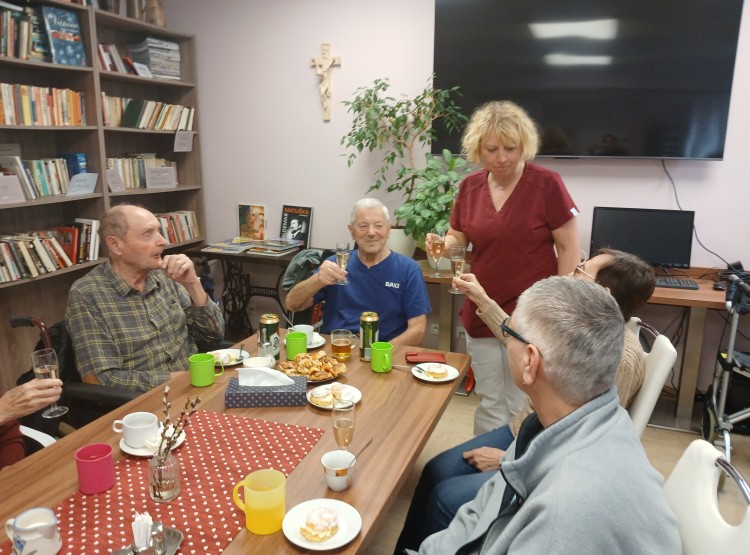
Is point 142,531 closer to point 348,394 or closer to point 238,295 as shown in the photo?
point 348,394

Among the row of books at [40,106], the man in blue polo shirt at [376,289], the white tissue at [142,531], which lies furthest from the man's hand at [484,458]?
the row of books at [40,106]

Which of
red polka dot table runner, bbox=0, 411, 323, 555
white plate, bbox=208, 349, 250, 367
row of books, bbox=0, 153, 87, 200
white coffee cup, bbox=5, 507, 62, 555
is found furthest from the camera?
row of books, bbox=0, 153, 87, 200

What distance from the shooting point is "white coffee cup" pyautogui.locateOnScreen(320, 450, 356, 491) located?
4.27 feet

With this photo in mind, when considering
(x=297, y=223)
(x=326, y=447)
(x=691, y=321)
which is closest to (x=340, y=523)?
(x=326, y=447)

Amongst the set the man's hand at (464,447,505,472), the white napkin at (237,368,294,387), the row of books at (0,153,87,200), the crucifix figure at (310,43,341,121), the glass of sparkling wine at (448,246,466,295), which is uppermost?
the crucifix figure at (310,43,341,121)

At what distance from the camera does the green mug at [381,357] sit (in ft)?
Result: 6.55

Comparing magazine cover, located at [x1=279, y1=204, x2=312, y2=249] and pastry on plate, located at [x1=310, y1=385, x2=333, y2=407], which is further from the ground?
magazine cover, located at [x1=279, y1=204, x2=312, y2=249]

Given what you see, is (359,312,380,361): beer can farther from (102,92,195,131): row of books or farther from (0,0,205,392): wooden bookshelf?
(102,92,195,131): row of books

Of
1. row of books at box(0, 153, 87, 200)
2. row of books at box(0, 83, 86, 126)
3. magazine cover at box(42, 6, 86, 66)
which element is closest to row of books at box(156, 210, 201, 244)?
row of books at box(0, 153, 87, 200)

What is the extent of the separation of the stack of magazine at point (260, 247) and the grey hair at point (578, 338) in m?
3.25

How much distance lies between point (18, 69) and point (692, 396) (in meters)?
4.59

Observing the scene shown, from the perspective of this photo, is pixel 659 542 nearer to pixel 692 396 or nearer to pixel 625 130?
pixel 692 396

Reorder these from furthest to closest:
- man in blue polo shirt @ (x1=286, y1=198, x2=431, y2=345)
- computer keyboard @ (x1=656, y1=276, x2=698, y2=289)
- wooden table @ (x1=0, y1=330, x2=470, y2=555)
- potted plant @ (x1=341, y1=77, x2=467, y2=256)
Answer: potted plant @ (x1=341, y1=77, x2=467, y2=256)
computer keyboard @ (x1=656, y1=276, x2=698, y2=289)
man in blue polo shirt @ (x1=286, y1=198, x2=431, y2=345)
wooden table @ (x1=0, y1=330, x2=470, y2=555)

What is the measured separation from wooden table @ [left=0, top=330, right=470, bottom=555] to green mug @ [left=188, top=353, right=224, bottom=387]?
0.02 metres
